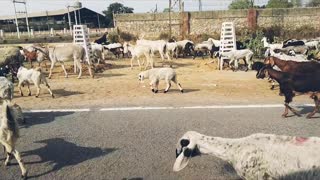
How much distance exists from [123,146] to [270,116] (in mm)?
4216

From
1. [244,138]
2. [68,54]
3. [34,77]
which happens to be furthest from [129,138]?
[68,54]

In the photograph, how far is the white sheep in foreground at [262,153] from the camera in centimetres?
475

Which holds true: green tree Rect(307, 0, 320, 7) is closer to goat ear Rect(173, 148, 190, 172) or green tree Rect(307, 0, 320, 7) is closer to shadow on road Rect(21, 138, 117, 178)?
shadow on road Rect(21, 138, 117, 178)

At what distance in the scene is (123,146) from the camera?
7.72 meters

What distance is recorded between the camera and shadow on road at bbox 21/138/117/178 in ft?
23.1

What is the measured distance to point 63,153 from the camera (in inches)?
296

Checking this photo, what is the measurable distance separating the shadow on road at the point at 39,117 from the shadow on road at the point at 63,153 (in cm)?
176

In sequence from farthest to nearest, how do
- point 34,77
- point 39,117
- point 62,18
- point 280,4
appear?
point 62,18 → point 280,4 → point 34,77 → point 39,117

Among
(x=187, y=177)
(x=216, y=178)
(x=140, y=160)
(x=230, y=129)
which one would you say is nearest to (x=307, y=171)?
(x=216, y=178)

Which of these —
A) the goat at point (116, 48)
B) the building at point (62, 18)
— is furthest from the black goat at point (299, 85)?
the building at point (62, 18)

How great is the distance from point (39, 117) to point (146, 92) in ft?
13.4

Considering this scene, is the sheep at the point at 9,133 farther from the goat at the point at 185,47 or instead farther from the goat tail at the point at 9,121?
the goat at the point at 185,47

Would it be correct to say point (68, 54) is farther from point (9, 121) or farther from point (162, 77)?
point (9, 121)

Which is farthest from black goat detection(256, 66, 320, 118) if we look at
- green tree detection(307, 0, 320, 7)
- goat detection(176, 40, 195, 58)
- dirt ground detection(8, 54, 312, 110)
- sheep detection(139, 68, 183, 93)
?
green tree detection(307, 0, 320, 7)
